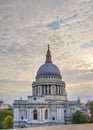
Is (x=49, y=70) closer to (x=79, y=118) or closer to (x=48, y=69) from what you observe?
(x=48, y=69)

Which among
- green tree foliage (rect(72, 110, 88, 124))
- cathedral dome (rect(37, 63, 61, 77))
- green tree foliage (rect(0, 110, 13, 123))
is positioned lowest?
green tree foliage (rect(72, 110, 88, 124))

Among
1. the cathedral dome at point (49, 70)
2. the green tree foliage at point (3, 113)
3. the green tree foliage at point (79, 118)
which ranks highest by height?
the cathedral dome at point (49, 70)

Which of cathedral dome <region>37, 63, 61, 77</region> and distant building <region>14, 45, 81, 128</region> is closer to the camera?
distant building <region>14, 45, 81, 128</region>

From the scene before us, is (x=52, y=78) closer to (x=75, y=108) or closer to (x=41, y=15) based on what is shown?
(x=75, y=108)

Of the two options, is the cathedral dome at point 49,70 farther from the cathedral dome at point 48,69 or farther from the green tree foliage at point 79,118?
the green tree foliage at point 79,118

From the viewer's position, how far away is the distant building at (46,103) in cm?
1090

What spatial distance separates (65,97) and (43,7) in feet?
24.3

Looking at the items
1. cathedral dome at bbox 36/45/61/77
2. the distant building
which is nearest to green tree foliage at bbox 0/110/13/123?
the distant building

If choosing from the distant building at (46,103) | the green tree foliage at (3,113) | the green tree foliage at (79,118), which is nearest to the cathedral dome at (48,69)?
the distant building at (46,103)

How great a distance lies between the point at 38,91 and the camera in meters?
12.2

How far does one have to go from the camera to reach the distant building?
10.9m

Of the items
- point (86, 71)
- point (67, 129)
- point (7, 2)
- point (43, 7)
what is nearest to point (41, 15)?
point (43, 7)

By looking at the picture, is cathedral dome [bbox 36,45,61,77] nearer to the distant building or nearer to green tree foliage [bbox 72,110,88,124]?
the distant building

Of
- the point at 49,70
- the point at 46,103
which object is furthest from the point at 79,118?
the point at 49,70
